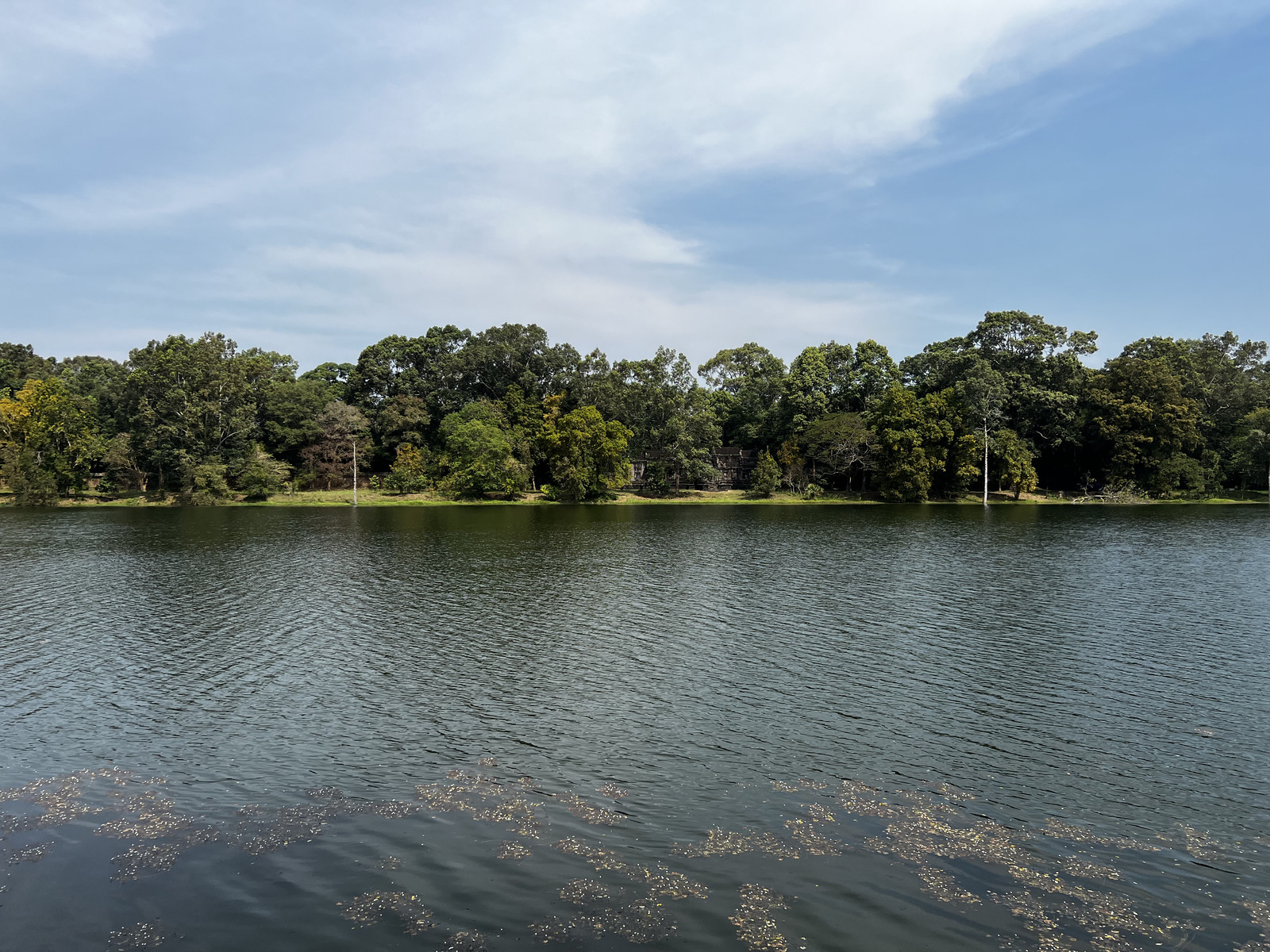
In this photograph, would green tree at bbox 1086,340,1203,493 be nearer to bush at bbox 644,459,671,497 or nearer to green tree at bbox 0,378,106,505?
bush at bbox 644,459,671,497

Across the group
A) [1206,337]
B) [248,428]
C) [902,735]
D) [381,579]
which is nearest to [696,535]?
[381,579]

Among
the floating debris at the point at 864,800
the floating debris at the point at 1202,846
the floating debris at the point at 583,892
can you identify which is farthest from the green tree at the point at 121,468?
the floating debris at the point at 1202,846

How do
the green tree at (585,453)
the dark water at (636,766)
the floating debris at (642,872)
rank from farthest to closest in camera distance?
the green tree at (585,453) → the floating debris at (642,872) → the dark water at (636,766)

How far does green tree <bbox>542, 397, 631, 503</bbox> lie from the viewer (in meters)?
97.5

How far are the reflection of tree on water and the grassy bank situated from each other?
8494cm

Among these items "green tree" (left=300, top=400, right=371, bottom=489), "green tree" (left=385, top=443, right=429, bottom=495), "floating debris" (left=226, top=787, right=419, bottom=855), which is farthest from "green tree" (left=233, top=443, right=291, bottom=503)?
"floating debris" (left=226, top=787, right=419, bottom=855)

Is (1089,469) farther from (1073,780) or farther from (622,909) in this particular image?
(622,909)

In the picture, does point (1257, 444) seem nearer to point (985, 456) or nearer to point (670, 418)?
point (985, 456)

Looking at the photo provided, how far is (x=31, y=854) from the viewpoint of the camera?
11.2 m

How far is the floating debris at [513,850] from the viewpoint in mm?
11188

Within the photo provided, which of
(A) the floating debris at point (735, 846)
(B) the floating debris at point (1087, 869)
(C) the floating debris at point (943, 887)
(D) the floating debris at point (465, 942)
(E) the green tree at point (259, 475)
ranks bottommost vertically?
(D) the floating debris at point (465, 942)

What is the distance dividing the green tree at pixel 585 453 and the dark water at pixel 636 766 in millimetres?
64295

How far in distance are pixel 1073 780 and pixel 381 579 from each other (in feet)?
102

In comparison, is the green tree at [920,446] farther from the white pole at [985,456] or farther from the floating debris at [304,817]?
the floating debris at [304,817]
